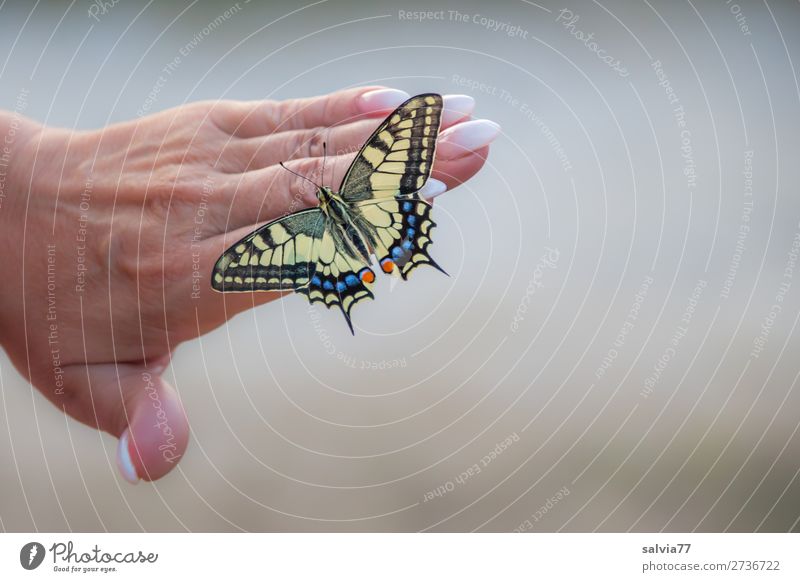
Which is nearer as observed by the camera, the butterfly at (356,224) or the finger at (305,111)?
the butterfly at (356,224)

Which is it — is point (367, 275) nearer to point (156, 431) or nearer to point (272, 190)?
point (272, 190)

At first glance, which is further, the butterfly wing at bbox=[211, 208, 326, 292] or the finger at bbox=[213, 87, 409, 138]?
the finger at bbox=[213, 87, 409, 138]

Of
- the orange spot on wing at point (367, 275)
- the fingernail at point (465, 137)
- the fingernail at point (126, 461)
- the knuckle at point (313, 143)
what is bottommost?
the fingernail at point (126, 461)

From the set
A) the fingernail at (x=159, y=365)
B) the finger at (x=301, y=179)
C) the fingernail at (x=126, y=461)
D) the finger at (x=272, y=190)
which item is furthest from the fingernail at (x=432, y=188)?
the fingernail at (x=126, y=461)

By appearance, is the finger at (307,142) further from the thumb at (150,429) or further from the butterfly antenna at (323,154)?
the thumb at (150,429)

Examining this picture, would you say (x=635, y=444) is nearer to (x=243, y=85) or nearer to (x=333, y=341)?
(x=333, y=341)

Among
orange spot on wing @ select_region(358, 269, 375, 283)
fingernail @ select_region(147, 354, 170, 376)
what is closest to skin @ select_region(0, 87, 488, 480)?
fingernail @ select_region(147, 354, 170, 376)

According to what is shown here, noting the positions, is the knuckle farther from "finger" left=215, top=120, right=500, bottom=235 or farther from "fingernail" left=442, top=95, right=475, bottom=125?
"fingernail" left=442, top=95, right=475, bottom=125
